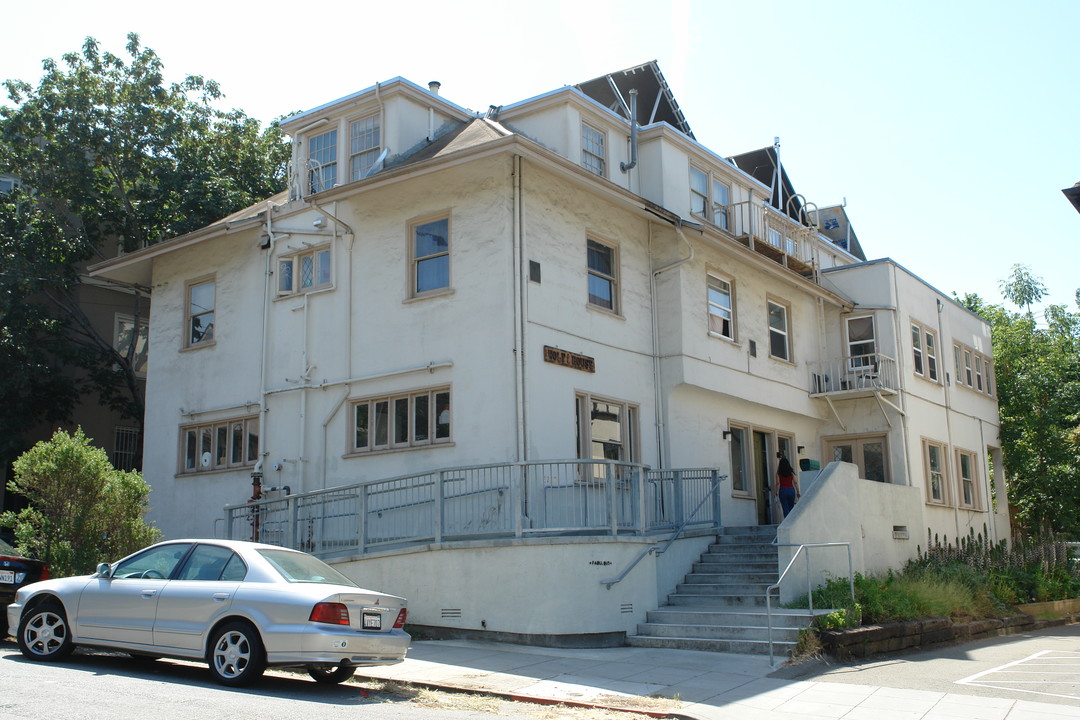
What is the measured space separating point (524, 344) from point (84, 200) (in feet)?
Result: 50.3

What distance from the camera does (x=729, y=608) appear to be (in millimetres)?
14281

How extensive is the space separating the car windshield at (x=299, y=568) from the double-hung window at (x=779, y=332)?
46.1ft

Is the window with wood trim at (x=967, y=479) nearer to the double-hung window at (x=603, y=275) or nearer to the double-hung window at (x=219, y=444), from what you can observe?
the double-hung window at (x=603, y=275)

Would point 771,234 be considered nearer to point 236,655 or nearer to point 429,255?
point 429,255

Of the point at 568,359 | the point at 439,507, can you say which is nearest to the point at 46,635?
the point at 439,507

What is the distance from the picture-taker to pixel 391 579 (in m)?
14.3

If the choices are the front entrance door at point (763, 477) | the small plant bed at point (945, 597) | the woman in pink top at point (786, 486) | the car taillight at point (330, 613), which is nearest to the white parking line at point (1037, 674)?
the small plant bed at point (945, 597)

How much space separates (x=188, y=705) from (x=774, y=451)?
16.1 metres

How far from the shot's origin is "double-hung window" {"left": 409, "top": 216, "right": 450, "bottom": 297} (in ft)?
55.9

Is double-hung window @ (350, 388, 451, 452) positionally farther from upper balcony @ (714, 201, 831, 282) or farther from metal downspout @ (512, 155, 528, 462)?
upper balcony @ (714, 201, 831, 282)

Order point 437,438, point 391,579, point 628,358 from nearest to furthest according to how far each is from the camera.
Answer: point 391,579
point 437,438
point 628,358

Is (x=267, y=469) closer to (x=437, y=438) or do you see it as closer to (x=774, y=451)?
(x=437, y=438)

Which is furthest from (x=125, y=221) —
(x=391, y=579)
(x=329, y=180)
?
(x=391, y=579)

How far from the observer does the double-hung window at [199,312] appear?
2070 cm
